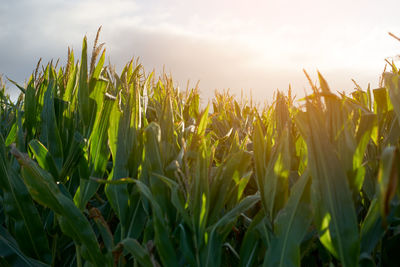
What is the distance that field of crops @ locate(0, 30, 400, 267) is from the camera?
0.82 meters

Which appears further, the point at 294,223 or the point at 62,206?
the point at 62,206

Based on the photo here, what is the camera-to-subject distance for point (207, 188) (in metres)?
0.98

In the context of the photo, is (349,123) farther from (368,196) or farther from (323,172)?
(368,196)

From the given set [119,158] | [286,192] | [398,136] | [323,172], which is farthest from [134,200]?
[398,136]

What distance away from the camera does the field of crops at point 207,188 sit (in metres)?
0.82

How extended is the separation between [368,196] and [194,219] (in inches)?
19.3

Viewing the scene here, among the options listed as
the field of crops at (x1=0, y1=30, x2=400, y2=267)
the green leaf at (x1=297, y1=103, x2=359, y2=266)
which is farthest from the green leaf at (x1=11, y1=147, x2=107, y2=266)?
the green leaf at (x1=297, y1=103, x2=359, y2=266)

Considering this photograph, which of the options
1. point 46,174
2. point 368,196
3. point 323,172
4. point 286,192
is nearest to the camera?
point 323,172

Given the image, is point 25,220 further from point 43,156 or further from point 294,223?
point 294,223

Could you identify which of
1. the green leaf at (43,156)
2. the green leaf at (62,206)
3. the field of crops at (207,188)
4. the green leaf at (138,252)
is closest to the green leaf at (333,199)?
the field of crops at (207,188)

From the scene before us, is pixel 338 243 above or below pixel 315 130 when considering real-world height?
below

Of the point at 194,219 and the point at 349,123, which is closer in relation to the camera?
the point at 349,123

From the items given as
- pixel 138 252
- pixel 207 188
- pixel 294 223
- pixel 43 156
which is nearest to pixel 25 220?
pixel 43 156

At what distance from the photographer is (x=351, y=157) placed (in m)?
0.80
